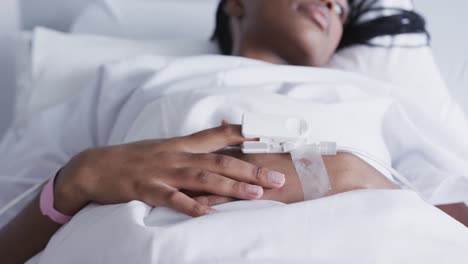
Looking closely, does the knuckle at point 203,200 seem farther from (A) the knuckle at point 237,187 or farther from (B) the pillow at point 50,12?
(B) the pillow at point 50,12

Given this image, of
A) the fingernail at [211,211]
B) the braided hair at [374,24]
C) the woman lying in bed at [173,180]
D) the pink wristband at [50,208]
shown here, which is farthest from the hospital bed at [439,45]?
the fingernail at [211,211]

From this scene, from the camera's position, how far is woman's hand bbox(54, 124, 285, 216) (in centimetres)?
76

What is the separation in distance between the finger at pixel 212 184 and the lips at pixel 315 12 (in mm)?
656

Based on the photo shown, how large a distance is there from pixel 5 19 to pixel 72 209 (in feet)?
2.83

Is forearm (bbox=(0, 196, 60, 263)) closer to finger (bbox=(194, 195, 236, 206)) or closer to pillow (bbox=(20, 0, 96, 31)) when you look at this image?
finger (bbox=(194, 195, 236, 206))

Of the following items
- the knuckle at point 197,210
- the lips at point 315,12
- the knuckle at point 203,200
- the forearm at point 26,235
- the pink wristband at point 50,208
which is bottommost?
the forearm at point 26,235

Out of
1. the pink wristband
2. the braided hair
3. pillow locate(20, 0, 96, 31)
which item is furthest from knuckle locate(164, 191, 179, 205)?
pillow locate(20, 0, 96, 31)

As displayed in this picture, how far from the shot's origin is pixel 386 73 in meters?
→ 1.34

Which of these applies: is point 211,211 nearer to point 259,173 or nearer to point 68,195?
point 259,173

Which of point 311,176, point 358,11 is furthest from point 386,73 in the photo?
point 311,176

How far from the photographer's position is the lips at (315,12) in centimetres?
129

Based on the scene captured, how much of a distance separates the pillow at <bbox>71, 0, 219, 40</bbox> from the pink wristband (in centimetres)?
94

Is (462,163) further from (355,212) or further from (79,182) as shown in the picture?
(79,182)

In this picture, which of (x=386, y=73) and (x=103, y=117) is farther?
(x=386, y=73)
